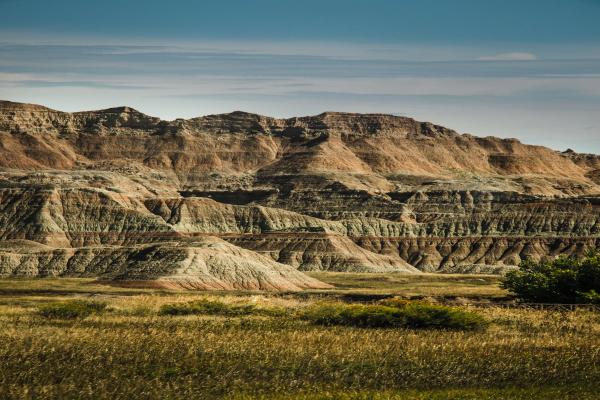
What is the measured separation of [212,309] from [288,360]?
88.6 ft

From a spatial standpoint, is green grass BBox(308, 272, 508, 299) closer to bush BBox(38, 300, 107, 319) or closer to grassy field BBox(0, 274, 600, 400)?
bush BBox(38, 300, 107, 319)

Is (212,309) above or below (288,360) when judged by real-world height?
below

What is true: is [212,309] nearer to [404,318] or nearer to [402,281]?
[404,318]

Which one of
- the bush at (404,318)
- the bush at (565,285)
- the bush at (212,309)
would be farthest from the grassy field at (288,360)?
the bush at (565,285)

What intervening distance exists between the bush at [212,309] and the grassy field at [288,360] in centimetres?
681

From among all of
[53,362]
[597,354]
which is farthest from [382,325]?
[53,362]

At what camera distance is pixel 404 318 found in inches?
2248

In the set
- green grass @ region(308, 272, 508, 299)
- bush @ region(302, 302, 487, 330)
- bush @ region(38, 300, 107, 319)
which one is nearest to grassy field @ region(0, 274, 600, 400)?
bush @ region(302, 302, 487, 330)

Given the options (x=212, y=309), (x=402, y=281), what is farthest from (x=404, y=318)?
(x=402, y=281)

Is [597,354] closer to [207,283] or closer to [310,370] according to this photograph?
[310,370]

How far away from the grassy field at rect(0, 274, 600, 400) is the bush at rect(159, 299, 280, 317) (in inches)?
268

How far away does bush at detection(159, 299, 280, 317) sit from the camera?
66375 millimetres

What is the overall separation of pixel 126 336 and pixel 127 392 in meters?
13.2

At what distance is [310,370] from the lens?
3975 cm
